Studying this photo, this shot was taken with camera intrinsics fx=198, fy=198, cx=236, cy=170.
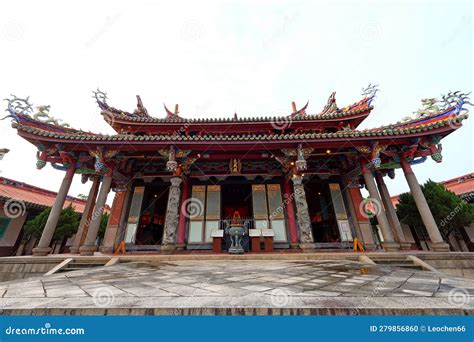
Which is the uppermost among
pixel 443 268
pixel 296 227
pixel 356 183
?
pixel 356 183

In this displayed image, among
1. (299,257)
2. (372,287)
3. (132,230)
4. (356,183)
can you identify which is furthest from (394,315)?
(132,230)

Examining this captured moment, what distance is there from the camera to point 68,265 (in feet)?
17.9

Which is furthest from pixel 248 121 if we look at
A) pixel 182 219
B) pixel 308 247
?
pixel 308 247

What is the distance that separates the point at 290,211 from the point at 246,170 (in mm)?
2777

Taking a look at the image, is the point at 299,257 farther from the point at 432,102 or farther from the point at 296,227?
the point at 432,102

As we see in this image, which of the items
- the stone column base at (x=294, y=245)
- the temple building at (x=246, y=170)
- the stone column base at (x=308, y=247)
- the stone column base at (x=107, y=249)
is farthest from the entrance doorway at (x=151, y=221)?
the stone column base at (x=308, y=247)

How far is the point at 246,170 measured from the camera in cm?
963

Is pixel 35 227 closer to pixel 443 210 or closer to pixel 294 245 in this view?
pixel 294 245

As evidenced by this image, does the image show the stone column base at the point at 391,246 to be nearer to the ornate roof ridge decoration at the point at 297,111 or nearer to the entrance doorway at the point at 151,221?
the ornate roof ridge decoration at the point at 297,111

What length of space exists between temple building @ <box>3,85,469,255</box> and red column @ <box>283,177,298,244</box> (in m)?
0.05

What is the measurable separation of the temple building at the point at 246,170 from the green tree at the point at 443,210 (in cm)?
390

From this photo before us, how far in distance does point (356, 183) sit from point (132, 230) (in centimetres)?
1024

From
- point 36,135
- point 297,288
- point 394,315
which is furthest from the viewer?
point 36,135

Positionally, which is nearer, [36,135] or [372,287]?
[372,287]
